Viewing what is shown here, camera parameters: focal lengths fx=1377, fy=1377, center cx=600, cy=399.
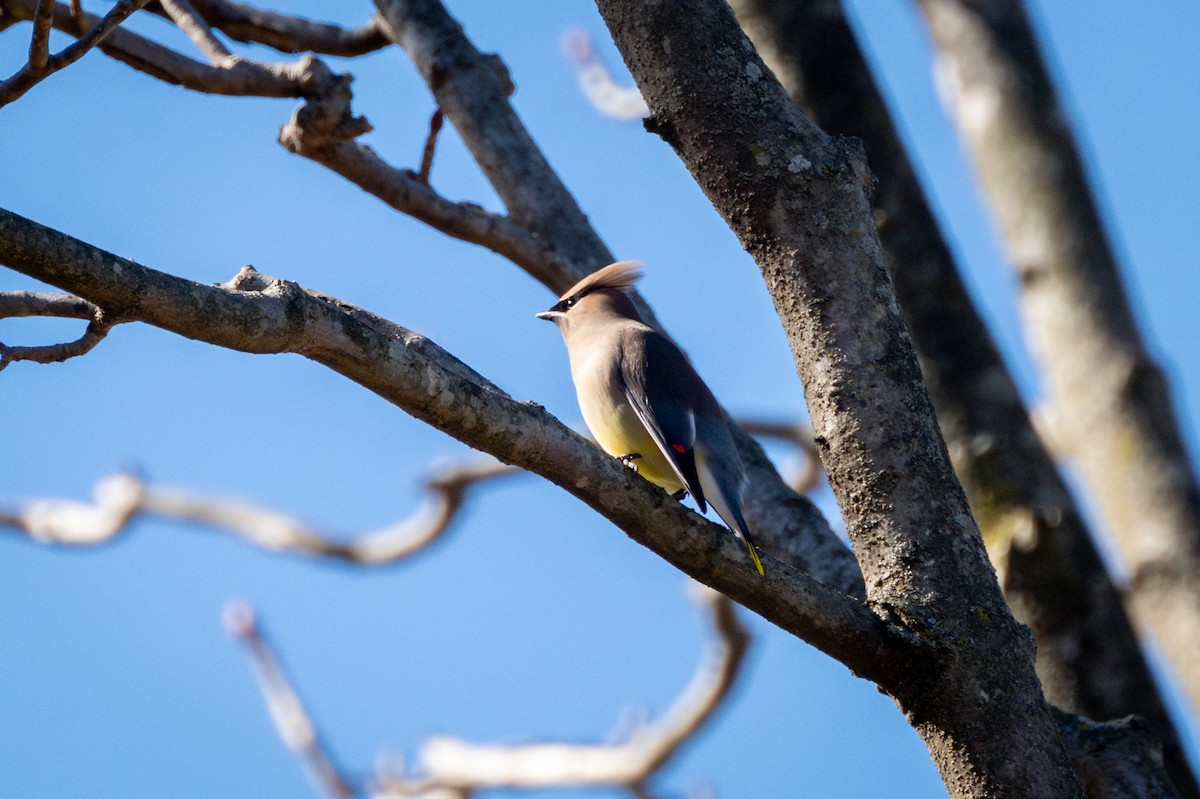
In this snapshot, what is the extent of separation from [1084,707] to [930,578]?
151cm

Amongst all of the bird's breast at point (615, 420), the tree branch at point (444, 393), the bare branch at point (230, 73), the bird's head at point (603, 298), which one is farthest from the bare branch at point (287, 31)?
the tree branch at point (444, 393)

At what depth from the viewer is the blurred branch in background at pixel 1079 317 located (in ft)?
15.6

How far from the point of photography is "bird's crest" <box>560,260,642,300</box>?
4746 mm

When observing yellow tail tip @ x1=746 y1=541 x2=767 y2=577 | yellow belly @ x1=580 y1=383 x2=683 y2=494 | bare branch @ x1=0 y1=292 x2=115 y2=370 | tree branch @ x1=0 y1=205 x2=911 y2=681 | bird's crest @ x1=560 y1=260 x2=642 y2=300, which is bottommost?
yellow tail tip @ x1=746 y1=541 x2=767 y2=577

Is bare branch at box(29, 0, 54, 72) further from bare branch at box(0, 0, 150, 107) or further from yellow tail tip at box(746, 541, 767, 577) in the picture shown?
yellow tail tip at box(746, 541, 767, 577)

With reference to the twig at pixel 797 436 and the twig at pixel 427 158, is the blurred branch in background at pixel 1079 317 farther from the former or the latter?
the twig at pixel 427 158

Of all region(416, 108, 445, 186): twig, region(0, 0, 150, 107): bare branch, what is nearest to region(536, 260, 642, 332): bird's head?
region(416, 108, 445, 186): twig

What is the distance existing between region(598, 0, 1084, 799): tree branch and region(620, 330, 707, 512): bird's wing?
94cm

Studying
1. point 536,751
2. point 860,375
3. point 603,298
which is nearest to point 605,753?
point 536,751

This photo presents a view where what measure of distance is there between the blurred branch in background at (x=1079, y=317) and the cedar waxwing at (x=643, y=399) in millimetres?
1543

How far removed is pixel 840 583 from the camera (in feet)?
12.5

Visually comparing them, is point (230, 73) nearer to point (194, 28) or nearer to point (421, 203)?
point (194, 28)

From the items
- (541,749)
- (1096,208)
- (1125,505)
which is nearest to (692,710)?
(541,749)

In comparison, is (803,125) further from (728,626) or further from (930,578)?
(728,626)
